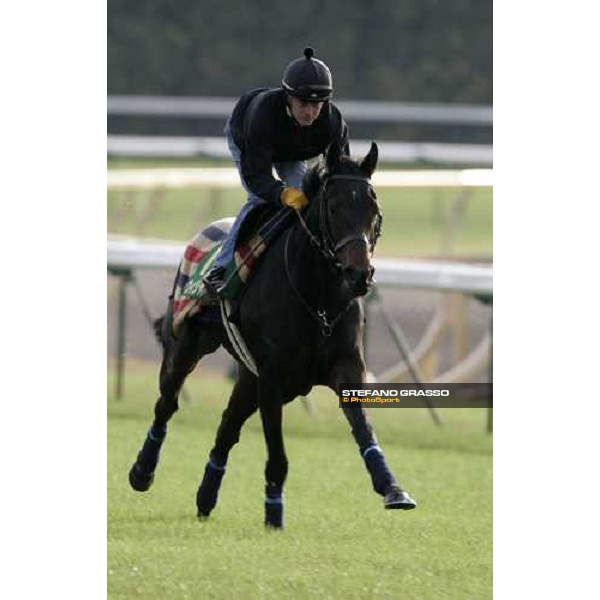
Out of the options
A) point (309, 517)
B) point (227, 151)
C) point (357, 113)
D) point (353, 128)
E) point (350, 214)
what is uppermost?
point (357, 113)

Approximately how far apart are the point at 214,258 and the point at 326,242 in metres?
1.13

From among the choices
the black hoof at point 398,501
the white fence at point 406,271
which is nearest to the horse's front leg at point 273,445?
the black hoof at point 398,501

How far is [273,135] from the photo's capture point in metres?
7.93

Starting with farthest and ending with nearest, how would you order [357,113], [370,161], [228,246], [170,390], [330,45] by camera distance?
1. [357,113]
2. [330,45]
3. [170,390]
4. [228,246]
5. [370,161]

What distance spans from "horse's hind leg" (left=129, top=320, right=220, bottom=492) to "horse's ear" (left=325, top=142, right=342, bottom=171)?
5.41 ft

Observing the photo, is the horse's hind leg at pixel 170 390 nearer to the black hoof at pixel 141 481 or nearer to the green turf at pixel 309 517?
the black hoof at pixel 141 481

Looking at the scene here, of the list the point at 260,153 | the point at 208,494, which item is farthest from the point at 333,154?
the point at 208,494

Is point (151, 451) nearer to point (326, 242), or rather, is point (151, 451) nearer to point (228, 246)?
point (228, 246)

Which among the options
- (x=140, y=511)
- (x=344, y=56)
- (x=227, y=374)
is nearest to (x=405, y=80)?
(x=344, y=56)

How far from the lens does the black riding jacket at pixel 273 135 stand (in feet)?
25.8

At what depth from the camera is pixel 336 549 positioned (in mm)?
7680

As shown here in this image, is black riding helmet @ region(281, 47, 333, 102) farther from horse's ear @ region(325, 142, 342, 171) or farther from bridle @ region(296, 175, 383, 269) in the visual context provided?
bridle @ region(296, 175, 383, 269)

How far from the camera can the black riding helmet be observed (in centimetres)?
754
